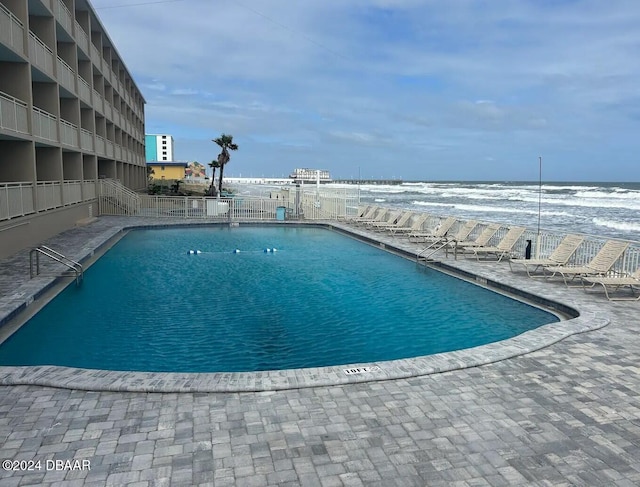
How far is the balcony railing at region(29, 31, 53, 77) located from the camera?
1477 cm

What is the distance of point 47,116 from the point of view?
645 inches

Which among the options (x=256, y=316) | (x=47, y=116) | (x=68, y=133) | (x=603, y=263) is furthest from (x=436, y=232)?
(x=68, y=133)

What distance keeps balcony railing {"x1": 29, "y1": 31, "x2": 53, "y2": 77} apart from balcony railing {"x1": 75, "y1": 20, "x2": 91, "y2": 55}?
4647 mm

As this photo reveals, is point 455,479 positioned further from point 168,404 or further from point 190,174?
point 190,174

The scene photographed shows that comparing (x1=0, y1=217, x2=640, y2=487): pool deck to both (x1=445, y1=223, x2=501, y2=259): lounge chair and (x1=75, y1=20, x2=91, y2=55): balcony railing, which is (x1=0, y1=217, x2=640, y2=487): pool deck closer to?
(x1=445, y1=223, x2=501, y2=259): lounge chair

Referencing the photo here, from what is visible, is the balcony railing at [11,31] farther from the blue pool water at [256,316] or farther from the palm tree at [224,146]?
the palm tree at [224,146]

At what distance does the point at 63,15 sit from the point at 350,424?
20.3 metres

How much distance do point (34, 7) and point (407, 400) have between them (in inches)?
697

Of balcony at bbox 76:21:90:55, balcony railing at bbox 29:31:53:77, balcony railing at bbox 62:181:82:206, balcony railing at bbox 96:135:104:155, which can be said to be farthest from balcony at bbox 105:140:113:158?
balcony railing at bbox 29:31:53:77

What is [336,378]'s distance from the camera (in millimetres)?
5230

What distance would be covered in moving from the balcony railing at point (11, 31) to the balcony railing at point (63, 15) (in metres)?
4.16

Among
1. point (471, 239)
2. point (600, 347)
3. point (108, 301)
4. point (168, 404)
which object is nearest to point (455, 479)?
point (168, 404)

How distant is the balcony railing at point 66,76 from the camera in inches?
709

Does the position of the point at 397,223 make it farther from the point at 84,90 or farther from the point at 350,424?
the point at 350,424
